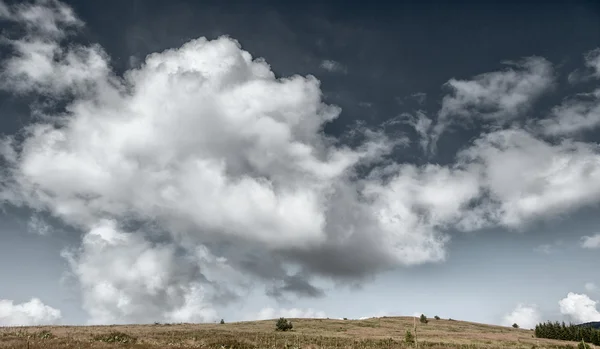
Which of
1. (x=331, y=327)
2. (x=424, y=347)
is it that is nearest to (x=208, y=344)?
(x=424, y=347)

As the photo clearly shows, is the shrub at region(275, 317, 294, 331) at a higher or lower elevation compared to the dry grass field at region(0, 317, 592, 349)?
higher

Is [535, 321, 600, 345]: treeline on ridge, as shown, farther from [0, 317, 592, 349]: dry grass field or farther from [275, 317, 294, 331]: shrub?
[275, 317, 294, 331]: shrub

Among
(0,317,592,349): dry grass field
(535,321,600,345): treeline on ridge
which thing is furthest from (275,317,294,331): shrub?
(535,321,600,345): treeline on ridge

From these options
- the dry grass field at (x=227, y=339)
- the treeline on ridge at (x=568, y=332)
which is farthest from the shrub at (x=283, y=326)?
the treeline on ridge at (x=568, y=332)

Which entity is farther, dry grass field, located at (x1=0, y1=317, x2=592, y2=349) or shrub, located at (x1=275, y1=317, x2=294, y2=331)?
shrub, located at (x1=275, y1=317, x2=294, y2=331)

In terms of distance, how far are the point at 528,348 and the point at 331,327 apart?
123 feet

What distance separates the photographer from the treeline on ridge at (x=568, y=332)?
7869 centimetres

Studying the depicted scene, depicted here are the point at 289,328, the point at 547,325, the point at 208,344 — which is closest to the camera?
the point at 208,344

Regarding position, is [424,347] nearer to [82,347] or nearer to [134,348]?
[134,348]

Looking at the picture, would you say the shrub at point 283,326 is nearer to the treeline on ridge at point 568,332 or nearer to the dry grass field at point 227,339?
the dry grass field at point 227,339

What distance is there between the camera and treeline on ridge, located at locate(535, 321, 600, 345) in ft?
258

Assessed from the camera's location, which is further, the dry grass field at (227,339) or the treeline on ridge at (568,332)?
the treeline on ridge at (568,332)

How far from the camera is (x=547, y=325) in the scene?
91.2 meters

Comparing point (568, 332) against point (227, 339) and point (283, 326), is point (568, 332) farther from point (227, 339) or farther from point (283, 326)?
point (227, 339)
